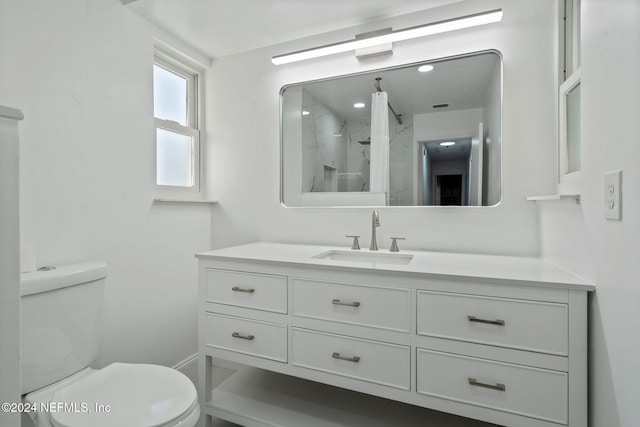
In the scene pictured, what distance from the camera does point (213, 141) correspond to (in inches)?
91.2

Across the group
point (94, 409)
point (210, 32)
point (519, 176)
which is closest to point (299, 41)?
point (210, 32)

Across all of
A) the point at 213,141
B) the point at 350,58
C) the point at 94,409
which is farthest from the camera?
the point at 213,141

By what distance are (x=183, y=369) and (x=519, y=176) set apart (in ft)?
7.30

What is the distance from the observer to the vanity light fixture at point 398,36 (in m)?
1.56

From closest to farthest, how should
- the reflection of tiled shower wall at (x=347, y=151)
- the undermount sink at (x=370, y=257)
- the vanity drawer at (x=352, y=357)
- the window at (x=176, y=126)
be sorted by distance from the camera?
the vanity drawer at (x=352, y=357)
the undermount sink at (x=370, y=257)
the reflection of tiled shower wall at (x=347, y=151)
the window at (x=176, y=126)

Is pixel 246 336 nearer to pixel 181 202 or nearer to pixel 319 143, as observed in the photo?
pixel 181 202

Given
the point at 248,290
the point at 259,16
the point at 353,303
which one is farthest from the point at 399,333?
the point at 259,16

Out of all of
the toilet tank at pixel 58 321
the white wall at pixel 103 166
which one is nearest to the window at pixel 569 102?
the toilet tank at pixel 58 321

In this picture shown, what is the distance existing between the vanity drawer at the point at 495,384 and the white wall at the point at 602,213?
0.36 ft

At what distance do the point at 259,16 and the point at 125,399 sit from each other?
186cm

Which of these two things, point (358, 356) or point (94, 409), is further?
point (358, 356)

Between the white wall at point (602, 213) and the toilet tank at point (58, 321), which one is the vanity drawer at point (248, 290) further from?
the white wall at point (602, 213)

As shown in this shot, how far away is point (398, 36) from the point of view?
5.68 ft

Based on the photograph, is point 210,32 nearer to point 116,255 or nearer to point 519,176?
point 116,255
